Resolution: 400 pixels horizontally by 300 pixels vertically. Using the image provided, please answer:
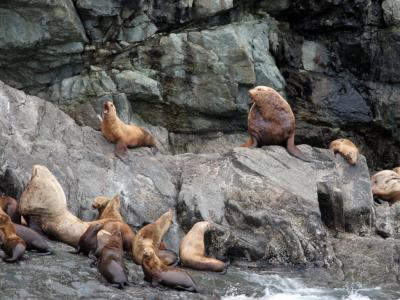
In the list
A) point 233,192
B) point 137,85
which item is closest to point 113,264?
point 233,192

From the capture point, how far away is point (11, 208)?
8.86m

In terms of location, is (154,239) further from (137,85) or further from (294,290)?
(137,85)

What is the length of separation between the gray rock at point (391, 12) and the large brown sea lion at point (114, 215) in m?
11.6

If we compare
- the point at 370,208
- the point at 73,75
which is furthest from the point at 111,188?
the point at 73,75

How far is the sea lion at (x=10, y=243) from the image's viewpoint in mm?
7263

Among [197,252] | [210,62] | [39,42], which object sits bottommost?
[197,252]

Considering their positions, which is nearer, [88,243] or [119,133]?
[88,243]

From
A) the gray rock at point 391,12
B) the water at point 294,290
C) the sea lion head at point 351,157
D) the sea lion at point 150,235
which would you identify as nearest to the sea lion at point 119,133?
the sea lion at point 150,235

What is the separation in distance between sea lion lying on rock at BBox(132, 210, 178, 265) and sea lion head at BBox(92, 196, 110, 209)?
0.79 meters

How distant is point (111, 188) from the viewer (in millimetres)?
9906

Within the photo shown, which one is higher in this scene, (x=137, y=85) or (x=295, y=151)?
(x=137, y=85)

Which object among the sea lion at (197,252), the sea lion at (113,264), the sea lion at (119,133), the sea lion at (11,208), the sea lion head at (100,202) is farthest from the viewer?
the sea lion at (119,133)

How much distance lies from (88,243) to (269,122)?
14.7ft

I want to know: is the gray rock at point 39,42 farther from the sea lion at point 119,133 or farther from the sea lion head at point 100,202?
the sea lion head at point 100,202
